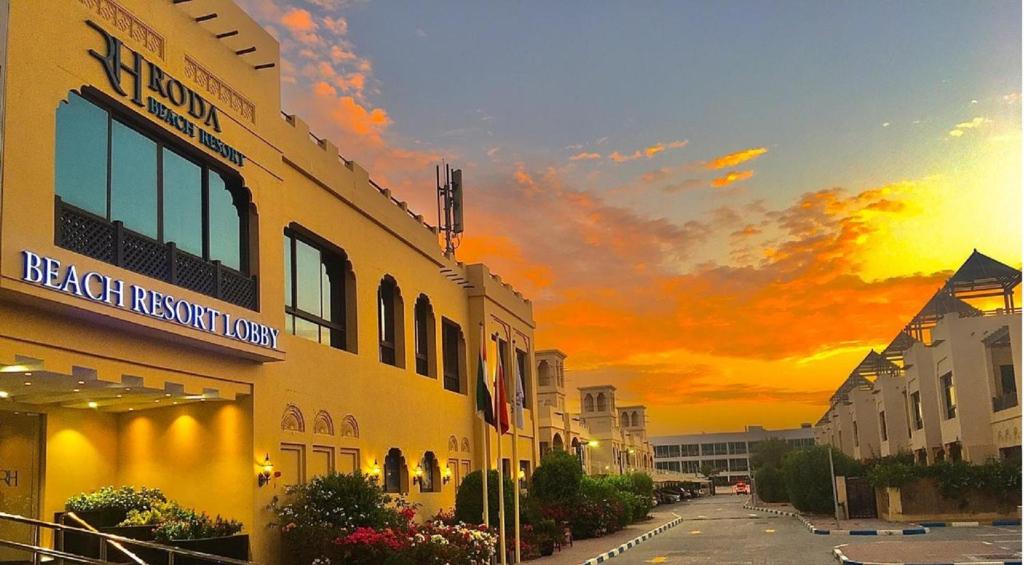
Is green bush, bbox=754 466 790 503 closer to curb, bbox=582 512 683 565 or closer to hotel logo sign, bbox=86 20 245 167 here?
curb, bbox=582 512 683 565

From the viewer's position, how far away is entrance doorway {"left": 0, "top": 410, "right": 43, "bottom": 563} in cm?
1533

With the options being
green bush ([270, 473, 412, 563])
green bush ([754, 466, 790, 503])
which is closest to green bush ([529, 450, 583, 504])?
green bush ([270, 473, 412, 563])

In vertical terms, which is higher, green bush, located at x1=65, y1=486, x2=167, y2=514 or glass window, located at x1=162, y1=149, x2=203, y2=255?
glass window, located at x1=162, y1=149, x2=203, y2=255

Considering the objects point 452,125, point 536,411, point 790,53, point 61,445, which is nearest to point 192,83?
point 61,445

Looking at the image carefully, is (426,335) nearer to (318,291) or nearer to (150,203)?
(318,291)

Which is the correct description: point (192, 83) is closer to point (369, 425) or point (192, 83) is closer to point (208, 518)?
point (208, 518)

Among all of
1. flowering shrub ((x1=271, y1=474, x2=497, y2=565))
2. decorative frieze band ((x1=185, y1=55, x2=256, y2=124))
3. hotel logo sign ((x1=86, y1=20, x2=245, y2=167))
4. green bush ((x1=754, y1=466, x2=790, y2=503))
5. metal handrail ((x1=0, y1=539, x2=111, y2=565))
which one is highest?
decorative frieze band ((x1=185, y1=55, x2=256, y2=124))

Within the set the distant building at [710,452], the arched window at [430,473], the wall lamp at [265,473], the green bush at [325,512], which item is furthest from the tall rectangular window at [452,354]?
the distant building at [710,452]

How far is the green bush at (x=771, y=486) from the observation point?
62750 mm

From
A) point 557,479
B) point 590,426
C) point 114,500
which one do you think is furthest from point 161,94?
point 590,426

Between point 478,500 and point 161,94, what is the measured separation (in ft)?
44.4

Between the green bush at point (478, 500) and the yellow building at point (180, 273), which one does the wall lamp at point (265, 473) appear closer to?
the yellow building at point (180, 273)

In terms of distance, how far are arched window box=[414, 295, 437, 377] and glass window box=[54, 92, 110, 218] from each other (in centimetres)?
1440

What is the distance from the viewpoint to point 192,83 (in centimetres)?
1623
